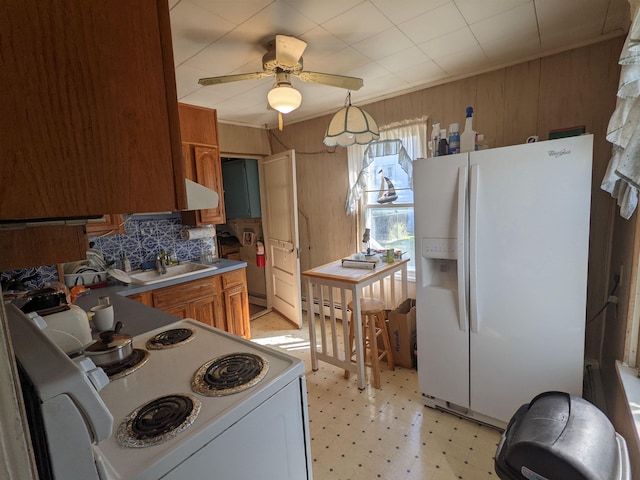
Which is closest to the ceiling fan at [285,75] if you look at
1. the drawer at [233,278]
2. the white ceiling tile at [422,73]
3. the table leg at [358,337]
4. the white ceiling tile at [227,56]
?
the white ceiling tile at [227,56]

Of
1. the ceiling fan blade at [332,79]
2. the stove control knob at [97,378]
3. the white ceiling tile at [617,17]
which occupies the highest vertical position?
the white ceiling tile at [617,17]

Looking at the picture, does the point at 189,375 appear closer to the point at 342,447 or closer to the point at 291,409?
the point at 291,409

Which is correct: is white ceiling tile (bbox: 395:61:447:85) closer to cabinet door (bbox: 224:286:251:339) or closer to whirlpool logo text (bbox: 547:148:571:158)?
whirlpool logo text (bbox: 547:148:571:158)

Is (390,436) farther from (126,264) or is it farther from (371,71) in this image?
(371,71)

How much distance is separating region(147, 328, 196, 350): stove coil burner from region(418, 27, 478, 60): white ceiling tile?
2227 mm

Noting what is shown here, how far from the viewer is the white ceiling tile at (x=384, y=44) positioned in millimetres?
1862

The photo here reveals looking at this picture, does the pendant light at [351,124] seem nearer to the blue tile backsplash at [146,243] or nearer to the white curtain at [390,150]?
the white curtain at [390,150]

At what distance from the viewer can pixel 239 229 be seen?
15.5ft

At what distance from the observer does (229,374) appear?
1.07 metres

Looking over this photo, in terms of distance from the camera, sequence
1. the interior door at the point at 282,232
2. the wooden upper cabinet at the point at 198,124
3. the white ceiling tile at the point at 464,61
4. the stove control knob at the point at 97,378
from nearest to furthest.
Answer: the stove control knob at the point at 97,378, the white ceiling tile at the point at 464,61, the wooden upper cabinet at the point at 198,124, the interior door at the point at 282,232

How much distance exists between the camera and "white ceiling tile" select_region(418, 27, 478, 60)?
1.91 meters

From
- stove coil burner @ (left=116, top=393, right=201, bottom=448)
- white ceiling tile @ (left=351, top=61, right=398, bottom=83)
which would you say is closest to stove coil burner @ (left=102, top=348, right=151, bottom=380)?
stove coil burner @ (left=116, top=393, right=201, bottom=448)

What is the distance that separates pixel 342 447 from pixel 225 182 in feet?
11.8

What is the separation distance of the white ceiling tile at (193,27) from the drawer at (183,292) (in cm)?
173
